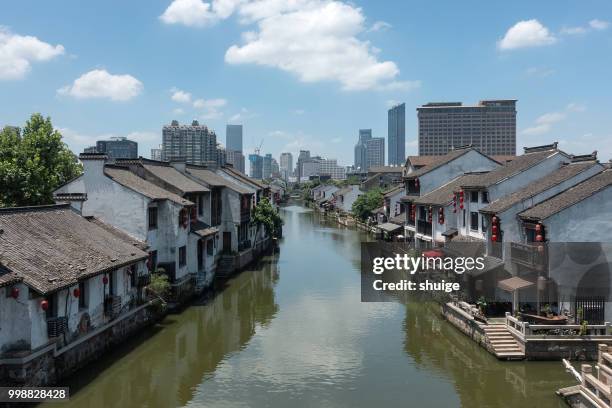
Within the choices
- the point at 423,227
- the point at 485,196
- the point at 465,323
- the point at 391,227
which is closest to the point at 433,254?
the point at 485,196

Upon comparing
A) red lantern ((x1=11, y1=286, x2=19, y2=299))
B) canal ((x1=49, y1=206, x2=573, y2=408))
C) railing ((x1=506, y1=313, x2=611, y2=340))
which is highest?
red lantern ((x1=11, y1=286, x2=19, y2=299))

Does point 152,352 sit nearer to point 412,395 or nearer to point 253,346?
point 253,346

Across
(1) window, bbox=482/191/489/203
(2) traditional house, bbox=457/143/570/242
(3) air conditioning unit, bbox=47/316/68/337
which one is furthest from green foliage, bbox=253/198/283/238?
(3) air conditioning unit, bbox=47/316/68/337

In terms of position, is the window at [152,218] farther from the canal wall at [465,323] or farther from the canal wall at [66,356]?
the canal wall at [465,323]

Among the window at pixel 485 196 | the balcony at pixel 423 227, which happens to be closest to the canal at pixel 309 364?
the window at pixel 485 196

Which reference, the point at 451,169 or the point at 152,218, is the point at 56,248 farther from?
the point at 451,169

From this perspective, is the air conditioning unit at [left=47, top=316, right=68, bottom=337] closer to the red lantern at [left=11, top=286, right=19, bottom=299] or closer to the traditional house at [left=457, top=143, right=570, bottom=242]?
the red lantern at [left=11, top=286, right=19, bottom=299]
